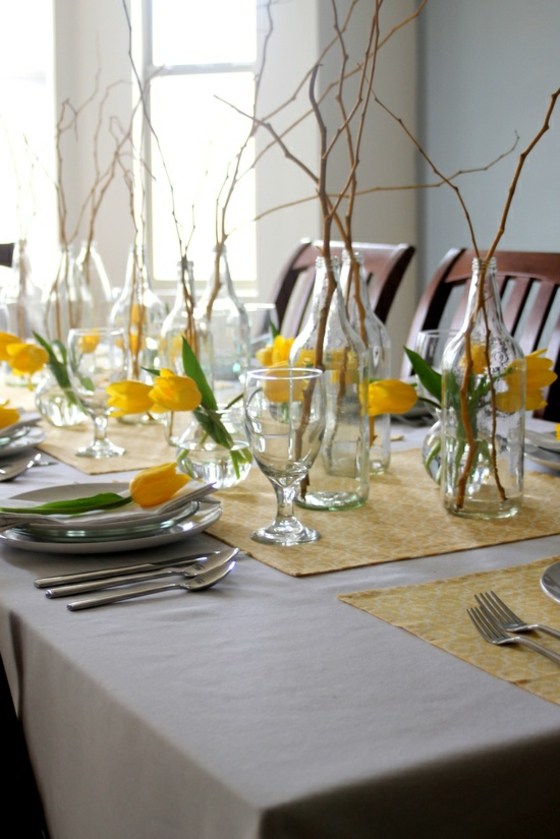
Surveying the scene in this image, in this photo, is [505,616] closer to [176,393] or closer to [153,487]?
[153,487]

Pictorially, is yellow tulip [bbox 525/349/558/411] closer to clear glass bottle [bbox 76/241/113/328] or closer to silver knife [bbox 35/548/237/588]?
silver knife [bbox 35/548/237/588]

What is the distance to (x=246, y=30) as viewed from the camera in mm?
4207

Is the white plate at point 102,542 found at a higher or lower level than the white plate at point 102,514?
lower

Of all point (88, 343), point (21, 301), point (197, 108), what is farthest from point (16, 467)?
point (197, 108)

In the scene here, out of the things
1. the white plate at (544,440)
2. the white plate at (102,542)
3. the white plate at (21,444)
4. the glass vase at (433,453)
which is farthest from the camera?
the white plate at (21,444)

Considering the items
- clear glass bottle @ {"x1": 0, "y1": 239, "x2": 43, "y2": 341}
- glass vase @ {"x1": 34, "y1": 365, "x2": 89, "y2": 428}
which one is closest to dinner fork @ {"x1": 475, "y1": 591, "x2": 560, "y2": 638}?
glass vase @ {"x1": 34, "y1": 365, "x2": 89, "y2": 428}

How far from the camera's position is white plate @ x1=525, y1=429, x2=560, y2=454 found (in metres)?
1.44

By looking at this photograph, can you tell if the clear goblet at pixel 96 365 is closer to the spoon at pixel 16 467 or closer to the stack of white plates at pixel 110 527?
the spoon at pixel 16 467

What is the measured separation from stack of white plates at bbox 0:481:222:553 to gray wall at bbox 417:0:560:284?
2.44 m

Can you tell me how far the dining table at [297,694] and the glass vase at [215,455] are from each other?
0.21m

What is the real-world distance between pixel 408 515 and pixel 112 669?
0.50 m

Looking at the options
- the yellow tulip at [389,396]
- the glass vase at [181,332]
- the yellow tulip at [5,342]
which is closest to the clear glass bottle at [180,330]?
the glass vase at [181,332]

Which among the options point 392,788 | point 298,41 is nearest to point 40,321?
point 392,788

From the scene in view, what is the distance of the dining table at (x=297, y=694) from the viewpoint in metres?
0.63
